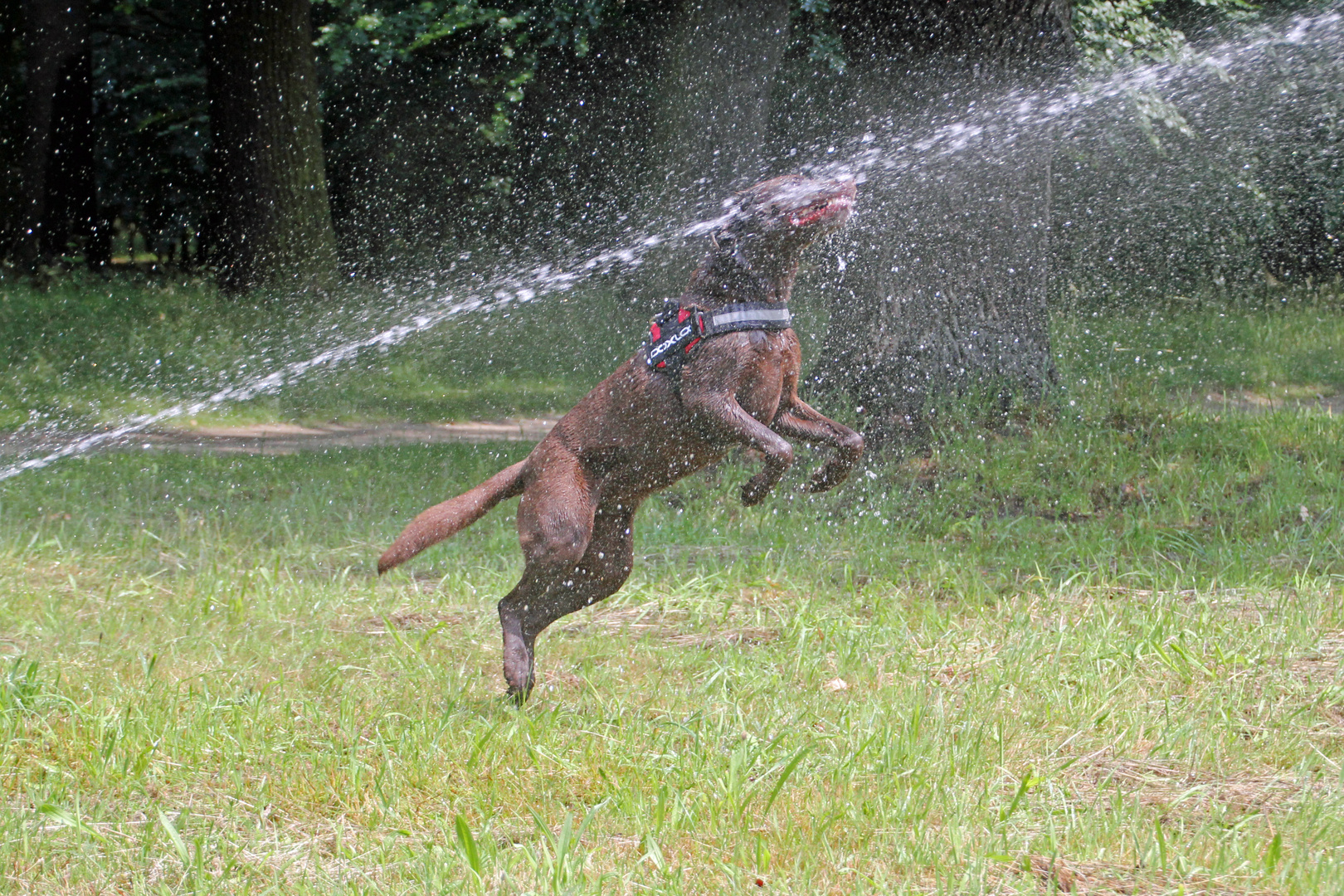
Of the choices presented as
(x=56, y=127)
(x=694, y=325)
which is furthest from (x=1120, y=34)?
(x=56, y=127)

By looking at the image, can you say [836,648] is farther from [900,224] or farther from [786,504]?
[900,224]

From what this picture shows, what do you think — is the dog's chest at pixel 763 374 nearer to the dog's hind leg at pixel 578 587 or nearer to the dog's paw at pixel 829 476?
the dog's paw at pixel 829 476

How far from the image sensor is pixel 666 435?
3.51m

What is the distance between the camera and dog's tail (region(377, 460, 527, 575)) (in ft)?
11.3

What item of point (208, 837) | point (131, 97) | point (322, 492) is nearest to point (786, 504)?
point (322, 492)

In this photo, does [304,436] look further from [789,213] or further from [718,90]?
[789,213]

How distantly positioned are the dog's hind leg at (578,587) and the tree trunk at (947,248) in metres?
3.18

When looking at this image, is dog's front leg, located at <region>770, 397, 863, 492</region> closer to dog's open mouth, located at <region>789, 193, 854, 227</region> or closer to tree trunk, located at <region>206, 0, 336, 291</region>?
dog's open mouth, located at <region>789, 193, 854, 227</region>

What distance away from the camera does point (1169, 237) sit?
12.5 m

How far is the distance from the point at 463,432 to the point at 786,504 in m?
2.77

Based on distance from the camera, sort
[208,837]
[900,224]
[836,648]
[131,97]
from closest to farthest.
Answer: [208,837] → [836,648] → [900,224] → [131,97]

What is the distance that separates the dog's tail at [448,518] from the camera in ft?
11.3

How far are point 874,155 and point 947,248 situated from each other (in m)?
1.09

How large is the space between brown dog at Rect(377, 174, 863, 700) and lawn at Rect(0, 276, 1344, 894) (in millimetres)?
366
